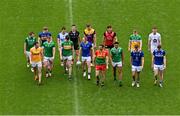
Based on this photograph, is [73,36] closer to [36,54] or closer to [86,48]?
[86,48]

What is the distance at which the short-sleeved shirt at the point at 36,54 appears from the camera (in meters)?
27.2

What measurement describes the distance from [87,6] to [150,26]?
154 inches

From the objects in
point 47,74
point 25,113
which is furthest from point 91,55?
point 25,113

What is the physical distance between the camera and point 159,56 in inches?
1070

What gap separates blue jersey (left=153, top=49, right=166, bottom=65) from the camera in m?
27.1

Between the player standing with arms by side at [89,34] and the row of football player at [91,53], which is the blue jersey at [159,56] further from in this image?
the player standing with arms by side at [89,34]

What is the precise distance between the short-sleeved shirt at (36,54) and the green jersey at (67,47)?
44.5 inches

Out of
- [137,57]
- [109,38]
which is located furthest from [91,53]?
[137,57]

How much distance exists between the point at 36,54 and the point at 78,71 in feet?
8.62

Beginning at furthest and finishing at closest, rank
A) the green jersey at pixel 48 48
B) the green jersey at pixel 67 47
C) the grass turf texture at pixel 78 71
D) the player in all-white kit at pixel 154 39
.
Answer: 1. the player in all-white kit at pixel 154 39
2. the green jersey at pixel 48 48
3. the green jersey at pixel 67 47
4. the grass turf texture at pixel 78 71

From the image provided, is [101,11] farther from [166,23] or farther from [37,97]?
[37,97]

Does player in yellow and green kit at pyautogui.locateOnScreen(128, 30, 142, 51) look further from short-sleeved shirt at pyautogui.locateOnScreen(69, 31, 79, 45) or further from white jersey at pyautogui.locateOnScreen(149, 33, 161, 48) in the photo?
short-sleeved shirt at pyautogui.locateOnScreen(69, 31, 79, 45)

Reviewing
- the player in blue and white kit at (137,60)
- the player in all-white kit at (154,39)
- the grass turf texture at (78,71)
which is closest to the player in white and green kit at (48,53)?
the grass turf texture at (78,71)

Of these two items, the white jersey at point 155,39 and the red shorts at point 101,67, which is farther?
the white jersey at point 155,39
